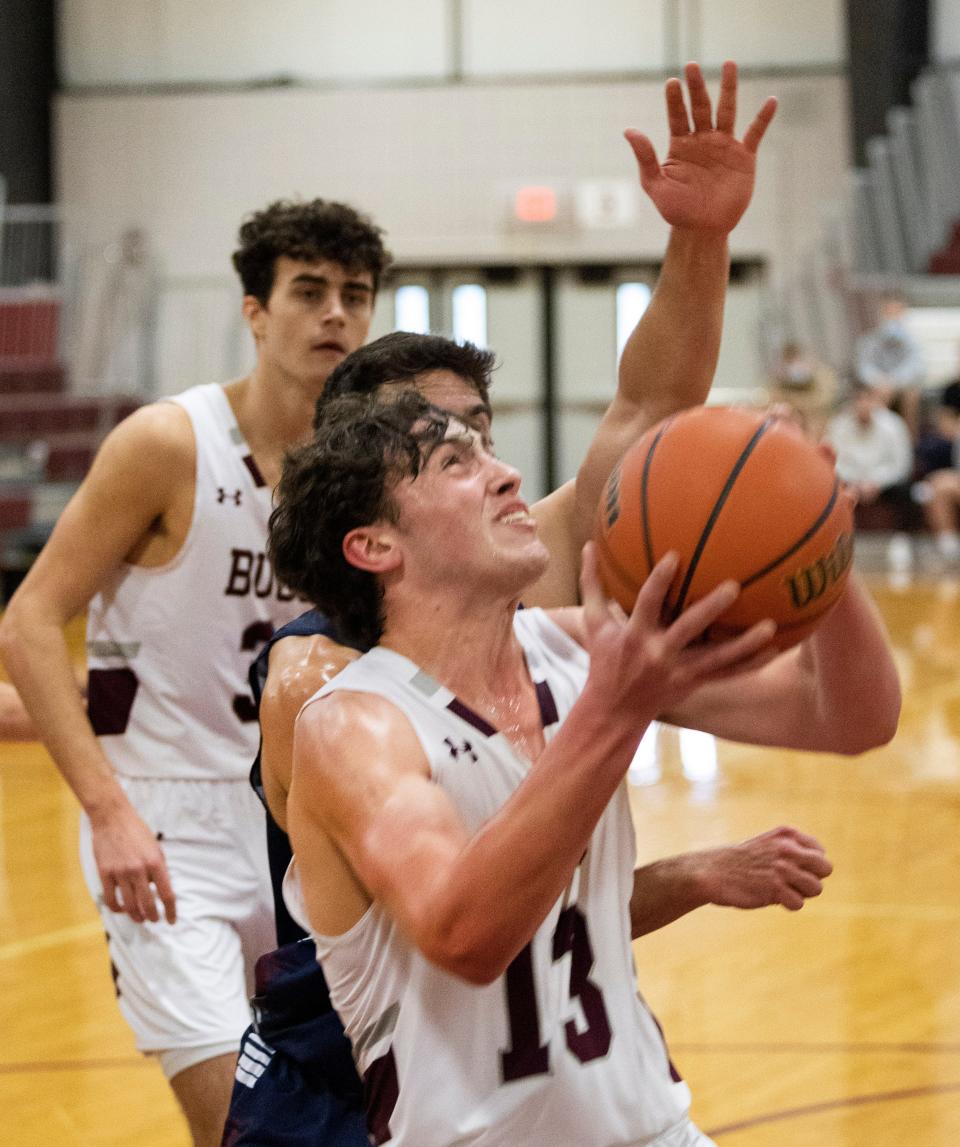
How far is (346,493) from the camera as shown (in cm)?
218

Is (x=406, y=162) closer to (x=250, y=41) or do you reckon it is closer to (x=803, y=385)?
(x=250, y=41)

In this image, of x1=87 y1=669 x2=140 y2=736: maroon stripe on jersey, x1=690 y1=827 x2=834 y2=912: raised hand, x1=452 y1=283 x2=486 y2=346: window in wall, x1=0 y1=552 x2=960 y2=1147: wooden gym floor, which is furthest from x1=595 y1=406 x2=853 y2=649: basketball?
x1=452 y1=283 x2=486 y2=346: window in wall

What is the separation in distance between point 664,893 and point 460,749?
0.48m

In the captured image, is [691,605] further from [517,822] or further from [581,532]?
[581,532]

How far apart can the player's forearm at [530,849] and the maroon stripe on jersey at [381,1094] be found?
362 mm

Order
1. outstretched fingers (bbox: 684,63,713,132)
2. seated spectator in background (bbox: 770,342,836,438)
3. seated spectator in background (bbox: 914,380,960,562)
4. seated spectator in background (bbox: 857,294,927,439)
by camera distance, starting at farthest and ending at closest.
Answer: seated spectator in background (bbox: 857,294,927,439) → seated spectator in background (bbox: 770,342,836,438) → seated spectator in background (bbox: 914,380,960,562) → outstretched fingers (bbox: 684,63,713,132)

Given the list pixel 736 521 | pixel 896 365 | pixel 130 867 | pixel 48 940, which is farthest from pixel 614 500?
pixel 896 365

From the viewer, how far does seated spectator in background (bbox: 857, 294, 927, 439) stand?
654 inches

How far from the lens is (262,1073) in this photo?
2365 millimetres

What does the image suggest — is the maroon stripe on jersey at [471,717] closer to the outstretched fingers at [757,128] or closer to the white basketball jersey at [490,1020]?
the white basketball jersey at [490,1020]

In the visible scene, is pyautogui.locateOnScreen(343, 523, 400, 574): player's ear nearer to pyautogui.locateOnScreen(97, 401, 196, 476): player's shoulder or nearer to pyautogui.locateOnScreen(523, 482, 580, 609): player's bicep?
pyautogui.locateOnScreen(523, 482, 580, 609): player's bicep

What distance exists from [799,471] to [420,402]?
570 mm

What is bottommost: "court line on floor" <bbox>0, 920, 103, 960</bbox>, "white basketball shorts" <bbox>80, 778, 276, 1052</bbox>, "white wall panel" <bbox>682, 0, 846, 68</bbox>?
"court line on floor" <bbox>0, 920, 103, 960</bbox>

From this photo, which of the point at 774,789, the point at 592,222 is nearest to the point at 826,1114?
the point at 774,789
